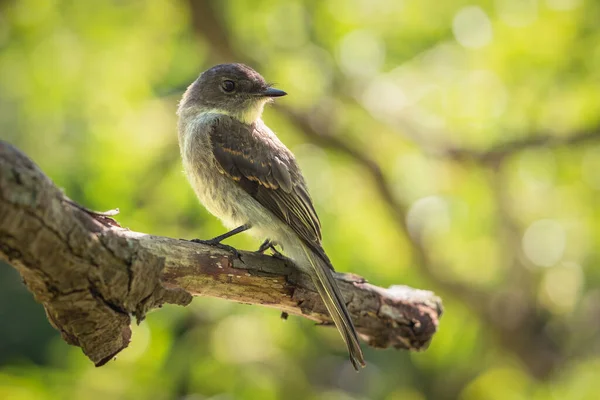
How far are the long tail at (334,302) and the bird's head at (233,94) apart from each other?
1.40 m

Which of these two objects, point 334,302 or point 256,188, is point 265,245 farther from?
point 334,302

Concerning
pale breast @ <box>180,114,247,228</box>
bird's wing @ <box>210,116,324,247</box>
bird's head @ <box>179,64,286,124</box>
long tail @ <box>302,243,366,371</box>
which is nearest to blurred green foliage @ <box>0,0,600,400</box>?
bird's head @ <box>179,64,286,124</box>

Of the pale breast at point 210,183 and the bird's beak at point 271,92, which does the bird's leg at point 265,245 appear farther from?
the bird's beak at point 271,92

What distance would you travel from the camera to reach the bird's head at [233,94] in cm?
513

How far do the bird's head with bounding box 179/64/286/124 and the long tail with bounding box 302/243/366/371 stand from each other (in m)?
1.40

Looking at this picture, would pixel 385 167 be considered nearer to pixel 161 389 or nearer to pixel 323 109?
pixel 323 109

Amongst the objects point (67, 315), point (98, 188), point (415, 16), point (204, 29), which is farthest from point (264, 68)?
point (67, 315)

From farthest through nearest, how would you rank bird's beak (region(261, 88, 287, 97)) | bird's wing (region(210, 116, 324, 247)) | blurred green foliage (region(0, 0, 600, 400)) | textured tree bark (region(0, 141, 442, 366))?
blurred green foliage (region(0, 0, 600, 400)) < bird's beak (region(261, 88, 287, 97)) < bird's wing (region(210, 116, 324, 247)) < textured tree bark (region(0, 141, 442, 366))

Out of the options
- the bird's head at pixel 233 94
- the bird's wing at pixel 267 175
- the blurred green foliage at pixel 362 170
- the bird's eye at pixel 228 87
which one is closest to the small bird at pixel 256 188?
the bird's wing at pixel 267 175

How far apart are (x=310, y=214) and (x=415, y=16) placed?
3.87m

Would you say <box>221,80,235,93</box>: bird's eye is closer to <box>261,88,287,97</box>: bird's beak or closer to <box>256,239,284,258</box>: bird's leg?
<box>261,88,287,97</box>: bird's beak

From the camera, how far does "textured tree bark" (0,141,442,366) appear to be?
2617 mm

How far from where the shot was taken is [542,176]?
8.11 metres

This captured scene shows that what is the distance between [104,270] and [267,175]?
5.82ft
